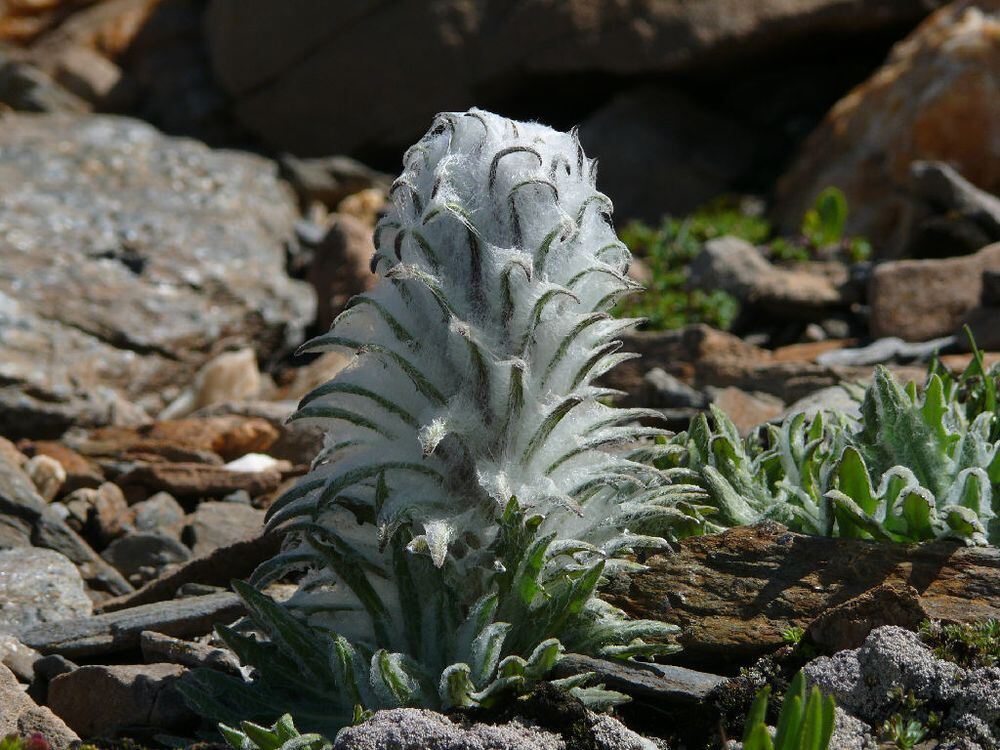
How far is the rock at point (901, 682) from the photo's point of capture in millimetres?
2713

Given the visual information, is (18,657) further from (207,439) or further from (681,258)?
(681,258)

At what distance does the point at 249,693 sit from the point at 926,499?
67.5 inches

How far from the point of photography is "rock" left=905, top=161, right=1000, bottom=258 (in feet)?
24.5

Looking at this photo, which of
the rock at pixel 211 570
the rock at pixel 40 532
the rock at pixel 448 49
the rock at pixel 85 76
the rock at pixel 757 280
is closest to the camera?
the rock at pixel 211 570

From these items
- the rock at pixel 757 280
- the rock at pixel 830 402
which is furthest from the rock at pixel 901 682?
the rock at pixel 757 280

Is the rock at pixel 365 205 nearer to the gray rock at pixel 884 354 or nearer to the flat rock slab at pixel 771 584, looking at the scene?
the gray rock at pixel 884 354

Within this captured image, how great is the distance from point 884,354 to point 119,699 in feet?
13.3

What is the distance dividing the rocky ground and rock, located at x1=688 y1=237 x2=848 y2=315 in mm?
22

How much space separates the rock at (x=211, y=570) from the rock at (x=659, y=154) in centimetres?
608

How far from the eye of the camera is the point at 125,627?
382cm

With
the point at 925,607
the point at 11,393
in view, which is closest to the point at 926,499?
the point at 925,607

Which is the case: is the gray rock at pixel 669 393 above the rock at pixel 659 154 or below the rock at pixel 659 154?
below

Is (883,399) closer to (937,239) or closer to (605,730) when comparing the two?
(605,730)

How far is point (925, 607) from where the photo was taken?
3.01m
